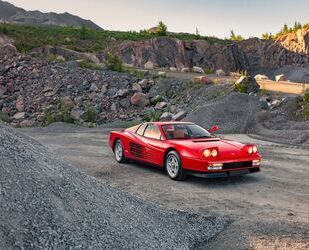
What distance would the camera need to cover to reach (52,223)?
4969 mm

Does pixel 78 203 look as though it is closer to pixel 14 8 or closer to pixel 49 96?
pixel 49 96

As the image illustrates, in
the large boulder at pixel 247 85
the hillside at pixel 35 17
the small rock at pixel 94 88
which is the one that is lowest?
the small rock at pixel 94 88

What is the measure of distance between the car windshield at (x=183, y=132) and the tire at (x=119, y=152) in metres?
1.69

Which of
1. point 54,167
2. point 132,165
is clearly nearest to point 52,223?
point 54,167

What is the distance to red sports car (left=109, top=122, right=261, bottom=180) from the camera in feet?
30.2

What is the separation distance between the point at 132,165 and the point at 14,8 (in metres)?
151

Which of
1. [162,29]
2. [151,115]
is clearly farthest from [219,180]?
[162,29]

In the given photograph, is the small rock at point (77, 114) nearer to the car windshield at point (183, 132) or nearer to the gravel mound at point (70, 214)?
the car windshield at point (183, 132)

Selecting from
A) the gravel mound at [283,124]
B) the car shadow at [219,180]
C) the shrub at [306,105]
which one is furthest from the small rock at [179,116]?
the car shadow at [219,180]

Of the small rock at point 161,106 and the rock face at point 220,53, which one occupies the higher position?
the rock face at point 220,53

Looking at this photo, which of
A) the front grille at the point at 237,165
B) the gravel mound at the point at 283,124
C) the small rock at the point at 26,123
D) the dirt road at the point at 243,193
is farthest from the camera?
the small rock at the point at 26,123

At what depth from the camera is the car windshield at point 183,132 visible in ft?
34.3

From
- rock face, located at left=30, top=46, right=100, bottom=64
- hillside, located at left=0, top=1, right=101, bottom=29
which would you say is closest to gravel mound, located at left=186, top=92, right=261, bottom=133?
rock face, located at left=30, top=46, right=100, bottom=64

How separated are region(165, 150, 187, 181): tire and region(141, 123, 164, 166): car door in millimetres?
267
